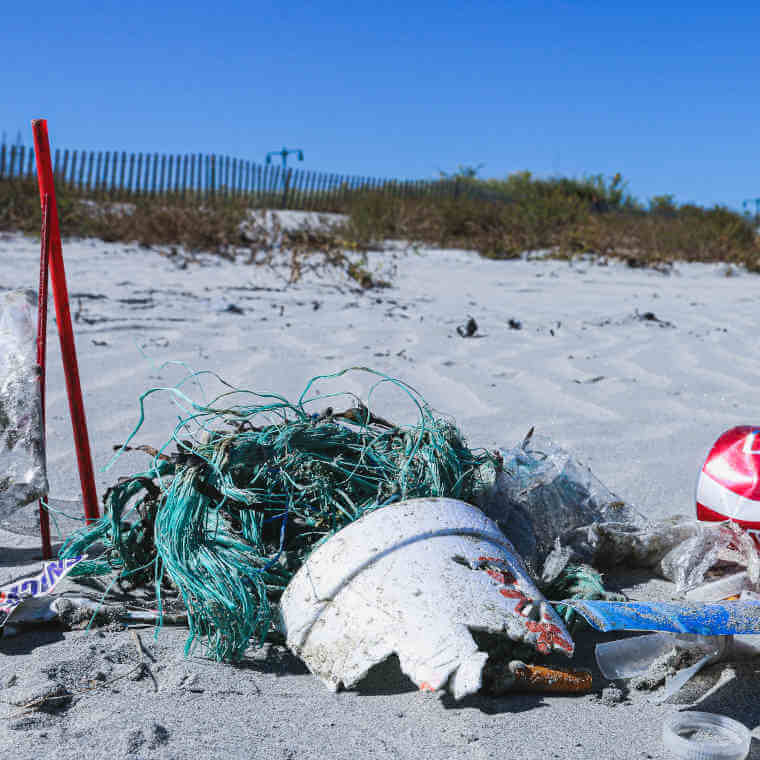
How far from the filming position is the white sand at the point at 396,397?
1.38 metres

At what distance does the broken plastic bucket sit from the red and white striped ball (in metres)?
0.67

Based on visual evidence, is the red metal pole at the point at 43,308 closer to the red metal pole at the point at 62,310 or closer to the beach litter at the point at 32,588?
the red metal pole at the point at 62,310

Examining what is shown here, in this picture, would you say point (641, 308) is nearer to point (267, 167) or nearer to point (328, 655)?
point (328, 655)

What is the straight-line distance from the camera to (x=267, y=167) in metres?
20.2

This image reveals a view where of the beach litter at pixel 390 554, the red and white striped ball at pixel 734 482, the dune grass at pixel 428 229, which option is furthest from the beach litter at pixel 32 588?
the dune grass at pixel 428 229

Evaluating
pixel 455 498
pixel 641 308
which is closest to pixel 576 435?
pixel 455 498

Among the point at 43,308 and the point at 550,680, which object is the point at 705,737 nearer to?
the point at 550,680

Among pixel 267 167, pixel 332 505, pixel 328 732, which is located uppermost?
pixel 267 167

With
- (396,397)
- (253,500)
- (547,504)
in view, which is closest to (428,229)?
(396,397)

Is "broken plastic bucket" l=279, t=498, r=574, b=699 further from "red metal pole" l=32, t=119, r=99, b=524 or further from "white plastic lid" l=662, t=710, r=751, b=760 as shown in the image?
"red metal pole" l=32, t=119, r=99, b=524

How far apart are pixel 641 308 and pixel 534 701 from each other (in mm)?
5307

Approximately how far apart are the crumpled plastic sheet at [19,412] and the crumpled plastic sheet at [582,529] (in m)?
1.06

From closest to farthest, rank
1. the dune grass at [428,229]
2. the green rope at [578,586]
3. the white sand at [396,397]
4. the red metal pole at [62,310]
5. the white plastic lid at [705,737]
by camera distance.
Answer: the white plastic lid at [705,737]
the white sand at [396,397]
the green rope at [578,586]
the red metal pole at [62,310]
the dune grass at [428,229]

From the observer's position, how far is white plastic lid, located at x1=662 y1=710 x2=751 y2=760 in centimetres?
127
